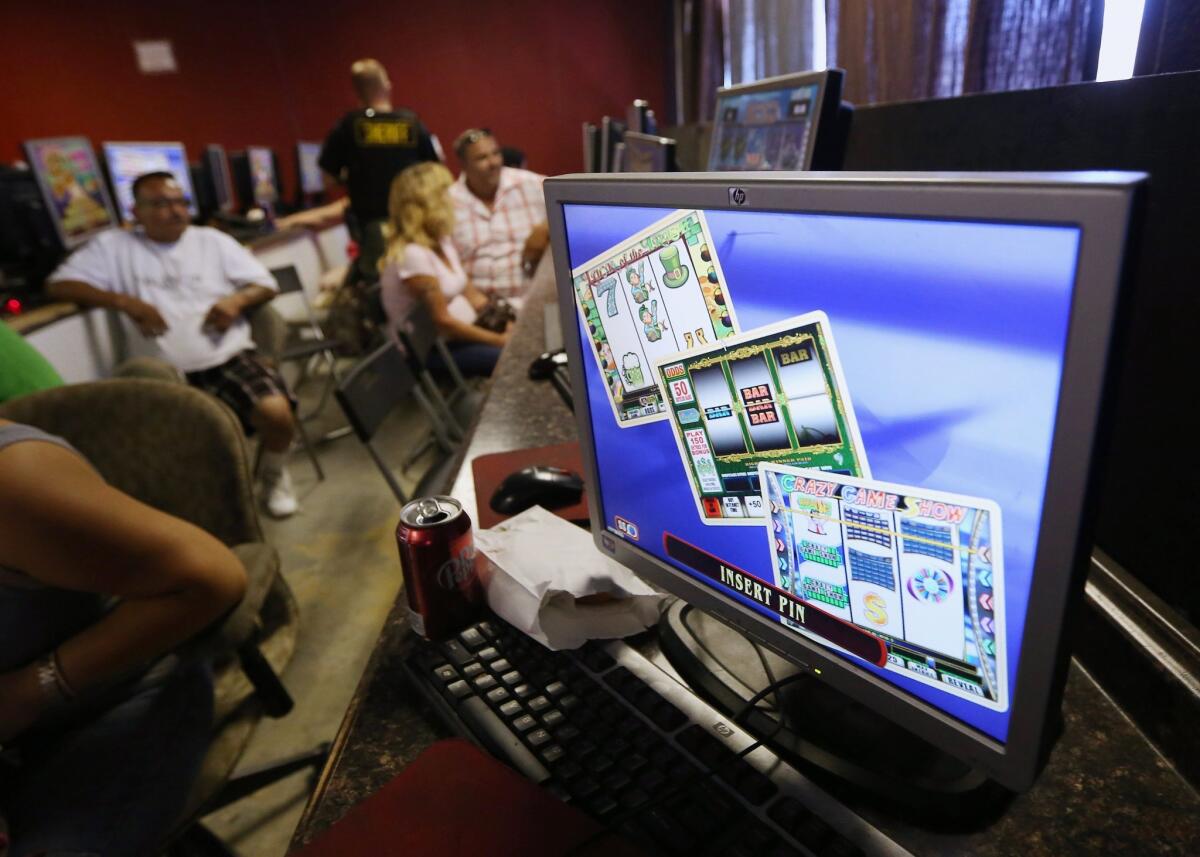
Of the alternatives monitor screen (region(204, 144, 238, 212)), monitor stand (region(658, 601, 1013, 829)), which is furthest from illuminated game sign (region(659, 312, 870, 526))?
monitor screen (region(204, 144, 238, 212))

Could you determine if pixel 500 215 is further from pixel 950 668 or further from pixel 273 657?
pixel 950 668

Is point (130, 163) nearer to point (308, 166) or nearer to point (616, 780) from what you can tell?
point (308, 166)

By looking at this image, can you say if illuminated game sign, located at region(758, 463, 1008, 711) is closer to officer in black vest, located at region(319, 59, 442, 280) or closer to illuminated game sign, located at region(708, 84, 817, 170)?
illuminated game sign, located at region(708, 84, 817, 170)

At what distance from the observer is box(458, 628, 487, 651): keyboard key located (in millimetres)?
705

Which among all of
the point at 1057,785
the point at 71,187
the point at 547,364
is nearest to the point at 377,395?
the point at 547,364

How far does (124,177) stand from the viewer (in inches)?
144

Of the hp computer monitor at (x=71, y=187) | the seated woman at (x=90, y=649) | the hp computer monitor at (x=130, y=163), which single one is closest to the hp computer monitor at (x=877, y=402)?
the seated woman at (x=90, y=649)

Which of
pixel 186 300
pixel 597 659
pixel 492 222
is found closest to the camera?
pixel 597 659

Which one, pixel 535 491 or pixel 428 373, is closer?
pixel 535 491

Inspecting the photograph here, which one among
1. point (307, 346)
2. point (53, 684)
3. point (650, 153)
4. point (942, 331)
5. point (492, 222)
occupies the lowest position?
point (307, 346)

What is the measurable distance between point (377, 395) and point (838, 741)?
134cm

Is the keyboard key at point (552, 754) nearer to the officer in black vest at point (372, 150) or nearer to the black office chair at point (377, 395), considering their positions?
the black office chair at point (377, 395)

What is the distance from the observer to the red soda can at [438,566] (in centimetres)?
71

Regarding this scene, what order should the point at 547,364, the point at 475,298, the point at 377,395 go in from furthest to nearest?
1. the point at 475,298
2. the point at 377,395
3. the point at 547,364
